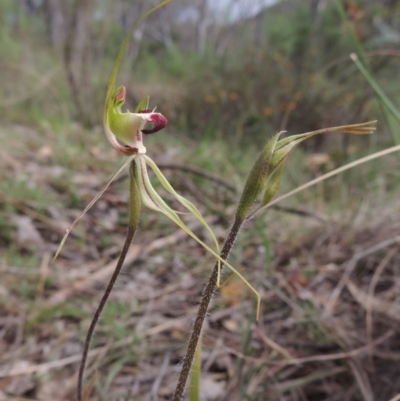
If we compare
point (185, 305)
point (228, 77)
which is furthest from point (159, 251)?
point (228, 77)

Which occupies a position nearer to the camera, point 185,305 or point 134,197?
point 134,197

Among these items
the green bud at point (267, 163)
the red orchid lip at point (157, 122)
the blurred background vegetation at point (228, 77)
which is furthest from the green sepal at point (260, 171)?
the blurred background vegetation at point (228, 77)

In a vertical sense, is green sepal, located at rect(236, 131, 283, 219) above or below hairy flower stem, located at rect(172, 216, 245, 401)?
above

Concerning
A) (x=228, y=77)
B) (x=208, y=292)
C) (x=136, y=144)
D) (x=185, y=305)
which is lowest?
(x=185, y=305)

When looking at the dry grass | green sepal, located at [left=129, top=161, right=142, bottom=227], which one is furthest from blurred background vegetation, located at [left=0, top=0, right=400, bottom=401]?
green sepal, located at [left=129, top=161, right=142, bottom=227]

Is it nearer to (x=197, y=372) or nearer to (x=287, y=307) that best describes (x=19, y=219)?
(x=287, y=307)

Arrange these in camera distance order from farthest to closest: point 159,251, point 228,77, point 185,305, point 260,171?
1. point 228,77
2. point 159,251
3. point 185,305
4. point 260,171

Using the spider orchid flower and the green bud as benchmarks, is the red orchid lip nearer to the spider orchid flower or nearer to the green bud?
the spider orchid flower

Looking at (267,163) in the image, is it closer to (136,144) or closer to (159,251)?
(136,144)

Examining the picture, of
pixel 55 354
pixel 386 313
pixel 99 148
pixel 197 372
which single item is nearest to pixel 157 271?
pixel 55 354
